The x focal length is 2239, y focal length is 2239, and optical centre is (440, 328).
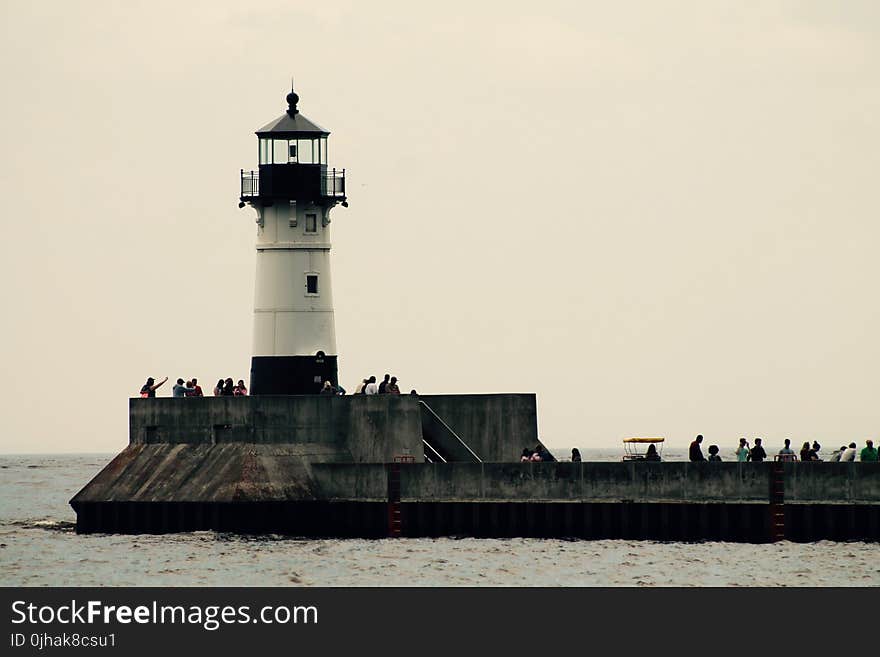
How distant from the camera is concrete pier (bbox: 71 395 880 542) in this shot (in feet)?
194

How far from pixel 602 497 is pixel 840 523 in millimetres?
6435

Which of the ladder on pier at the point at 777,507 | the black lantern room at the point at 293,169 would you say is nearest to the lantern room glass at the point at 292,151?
the black lantern room at the point at 293,169

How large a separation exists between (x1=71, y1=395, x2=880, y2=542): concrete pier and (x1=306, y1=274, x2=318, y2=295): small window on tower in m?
4.48

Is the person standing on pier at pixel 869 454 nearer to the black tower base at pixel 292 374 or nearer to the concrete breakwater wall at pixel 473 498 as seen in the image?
the concrete breakwater wall at pixel 473 498

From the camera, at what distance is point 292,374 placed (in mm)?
67125

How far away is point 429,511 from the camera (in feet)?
203

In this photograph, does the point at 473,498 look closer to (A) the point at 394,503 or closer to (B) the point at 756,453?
(A) the point at 394,503

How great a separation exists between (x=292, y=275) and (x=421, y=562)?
46.2 feet

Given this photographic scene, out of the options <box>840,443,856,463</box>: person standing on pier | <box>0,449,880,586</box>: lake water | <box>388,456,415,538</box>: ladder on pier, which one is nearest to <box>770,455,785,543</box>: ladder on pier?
<box>0,449,880,586</box>: lake water

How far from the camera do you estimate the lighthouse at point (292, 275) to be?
67312mm

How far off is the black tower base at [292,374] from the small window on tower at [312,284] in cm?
192

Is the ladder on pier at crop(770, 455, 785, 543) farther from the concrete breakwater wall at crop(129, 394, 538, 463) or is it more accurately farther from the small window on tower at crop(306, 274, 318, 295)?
the small window on tower at crop(306, 274, 318, 295)

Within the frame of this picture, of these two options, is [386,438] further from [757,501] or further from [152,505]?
[757,501]
